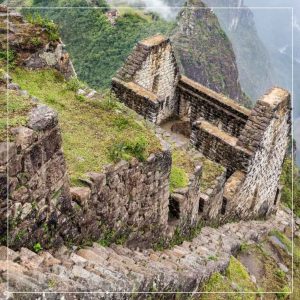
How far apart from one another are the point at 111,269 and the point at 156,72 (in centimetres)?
843

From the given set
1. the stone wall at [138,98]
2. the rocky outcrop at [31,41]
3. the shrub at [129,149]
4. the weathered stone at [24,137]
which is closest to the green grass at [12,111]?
the weathered stone at [24,137]

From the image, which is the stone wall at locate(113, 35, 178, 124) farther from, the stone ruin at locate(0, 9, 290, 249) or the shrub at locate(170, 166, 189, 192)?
the shrub at locate(170, 166, 189, 192)

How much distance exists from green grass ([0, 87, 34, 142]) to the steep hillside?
67099 mm

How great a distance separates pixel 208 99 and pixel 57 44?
511 centimetres

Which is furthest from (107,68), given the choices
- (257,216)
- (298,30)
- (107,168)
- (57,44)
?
(298,30)

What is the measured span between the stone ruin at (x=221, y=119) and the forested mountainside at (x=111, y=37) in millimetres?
28612

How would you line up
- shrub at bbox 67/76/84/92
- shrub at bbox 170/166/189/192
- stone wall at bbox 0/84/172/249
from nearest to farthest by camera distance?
stone wall at bbox 0/84/172/249 < shrub at bbox 67/76/84/92 < shrub at bbox 170/166/189/192

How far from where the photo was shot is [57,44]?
9.98 m

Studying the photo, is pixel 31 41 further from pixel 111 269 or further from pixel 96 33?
pixel 96 33

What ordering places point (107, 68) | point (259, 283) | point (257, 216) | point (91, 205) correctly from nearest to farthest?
point (91, 205) → point (259, 283) → point (257, 216) → point (107, 68)

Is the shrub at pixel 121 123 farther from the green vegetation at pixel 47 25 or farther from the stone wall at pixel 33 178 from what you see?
the green vegetation at pixel 47 25

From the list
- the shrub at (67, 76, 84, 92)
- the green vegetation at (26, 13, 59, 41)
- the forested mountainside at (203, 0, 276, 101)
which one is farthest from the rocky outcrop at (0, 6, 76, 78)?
the forested mountainside at (203, 0, 276, 101)

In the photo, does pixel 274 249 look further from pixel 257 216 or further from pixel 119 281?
pixel 119 281

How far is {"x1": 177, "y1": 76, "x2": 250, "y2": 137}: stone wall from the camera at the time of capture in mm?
13453
